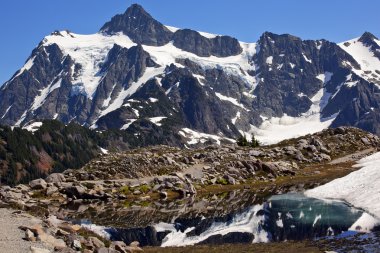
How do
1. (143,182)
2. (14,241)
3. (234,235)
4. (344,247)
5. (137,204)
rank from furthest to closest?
1. (143,182)
2. (137,204)
3. (234,235)
4. (344,247)
5. (14,241)

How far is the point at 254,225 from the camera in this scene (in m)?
52.8

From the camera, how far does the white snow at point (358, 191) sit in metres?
56.7

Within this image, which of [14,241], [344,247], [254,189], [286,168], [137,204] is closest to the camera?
[14,241]

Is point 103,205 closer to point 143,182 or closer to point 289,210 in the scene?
point 143,182

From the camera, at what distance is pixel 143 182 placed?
104000 mm

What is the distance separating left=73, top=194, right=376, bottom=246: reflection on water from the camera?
152 feet

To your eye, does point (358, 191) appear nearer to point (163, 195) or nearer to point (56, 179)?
point (163, 195)

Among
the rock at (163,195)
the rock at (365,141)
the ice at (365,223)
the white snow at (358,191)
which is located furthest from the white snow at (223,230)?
the rock at (365,141)

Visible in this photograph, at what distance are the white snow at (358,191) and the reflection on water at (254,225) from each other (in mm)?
1709

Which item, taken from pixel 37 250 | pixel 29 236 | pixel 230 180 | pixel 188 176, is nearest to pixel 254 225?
pixel 29 236

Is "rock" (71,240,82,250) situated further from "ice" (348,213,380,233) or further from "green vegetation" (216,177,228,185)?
"green vegetation" (216,177,228,185)

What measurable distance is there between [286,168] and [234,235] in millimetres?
76476

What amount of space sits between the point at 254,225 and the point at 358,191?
69.3 ft

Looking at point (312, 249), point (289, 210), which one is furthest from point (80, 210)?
point (312, 249)
